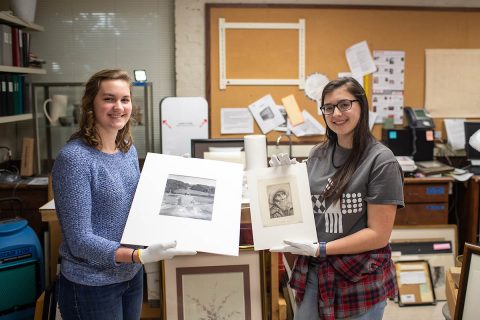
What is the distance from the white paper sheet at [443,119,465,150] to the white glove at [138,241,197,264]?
3.09m

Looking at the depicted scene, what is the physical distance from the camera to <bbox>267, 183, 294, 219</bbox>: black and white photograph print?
1.62 m

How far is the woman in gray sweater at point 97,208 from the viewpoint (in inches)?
55.0

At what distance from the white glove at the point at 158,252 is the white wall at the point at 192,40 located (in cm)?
236

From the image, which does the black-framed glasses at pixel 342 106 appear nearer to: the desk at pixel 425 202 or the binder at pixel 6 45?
the desk at pixel 425 202

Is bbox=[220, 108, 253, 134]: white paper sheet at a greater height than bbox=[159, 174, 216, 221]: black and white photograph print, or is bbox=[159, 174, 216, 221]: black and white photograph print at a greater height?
bbox=[220, 108, 253, 134]: white paper sheet

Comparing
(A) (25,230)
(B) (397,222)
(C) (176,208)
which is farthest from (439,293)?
(A) (25,230)

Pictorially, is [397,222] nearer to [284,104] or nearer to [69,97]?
[284,104]

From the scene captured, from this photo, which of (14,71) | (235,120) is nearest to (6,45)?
(14,71)

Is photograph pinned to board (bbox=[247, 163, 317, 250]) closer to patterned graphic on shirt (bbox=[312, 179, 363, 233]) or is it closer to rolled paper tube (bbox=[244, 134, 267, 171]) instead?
patterned graphic on shirt (bbox=[312, 179, 363, 233])

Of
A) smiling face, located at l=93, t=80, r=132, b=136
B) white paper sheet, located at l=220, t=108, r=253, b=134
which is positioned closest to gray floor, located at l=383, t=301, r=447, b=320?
white paper sheet, located at l=220, t=108, r=253, b=134

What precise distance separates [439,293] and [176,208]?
2.46 meters

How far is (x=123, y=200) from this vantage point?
4.96 ft

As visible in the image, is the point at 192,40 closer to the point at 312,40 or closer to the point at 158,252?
the point at 312,40

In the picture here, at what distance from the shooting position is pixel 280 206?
5.37ft
